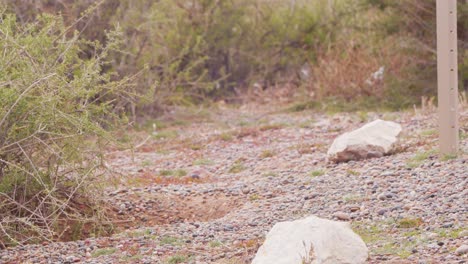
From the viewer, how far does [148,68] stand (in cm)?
1008

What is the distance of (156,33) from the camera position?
13.7 m

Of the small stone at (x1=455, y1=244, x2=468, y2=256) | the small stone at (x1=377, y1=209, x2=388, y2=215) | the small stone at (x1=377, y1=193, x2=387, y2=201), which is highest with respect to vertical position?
the small stone at (x1=455, y1=244, x2=468, y2=256)

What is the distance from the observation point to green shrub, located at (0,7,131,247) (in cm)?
588

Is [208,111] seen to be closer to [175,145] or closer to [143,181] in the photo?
[175,145]

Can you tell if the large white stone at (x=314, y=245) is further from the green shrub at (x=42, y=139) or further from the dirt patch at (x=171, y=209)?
the dirt patch at (x=171, y=209)

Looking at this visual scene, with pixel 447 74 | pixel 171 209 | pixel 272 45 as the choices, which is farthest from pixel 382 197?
pixel 272 45

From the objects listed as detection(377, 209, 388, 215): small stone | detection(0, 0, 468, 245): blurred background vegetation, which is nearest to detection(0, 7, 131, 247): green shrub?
detection(0, 0, 468, 245): blurred background vegetation

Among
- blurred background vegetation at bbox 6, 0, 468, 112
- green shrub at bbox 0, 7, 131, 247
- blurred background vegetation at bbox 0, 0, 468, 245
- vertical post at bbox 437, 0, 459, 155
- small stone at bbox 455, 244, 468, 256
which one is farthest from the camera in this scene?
blurred background vegetation at bbox 6, 0, 468, 112

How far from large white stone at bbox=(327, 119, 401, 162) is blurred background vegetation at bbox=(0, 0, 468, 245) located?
1.95m

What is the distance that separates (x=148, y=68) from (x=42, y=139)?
3932 millimetres

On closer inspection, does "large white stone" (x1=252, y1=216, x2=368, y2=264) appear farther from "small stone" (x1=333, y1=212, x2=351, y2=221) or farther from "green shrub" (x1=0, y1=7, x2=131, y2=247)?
"green shrub" (x1=0, y1=7, x2=131, y2=247)

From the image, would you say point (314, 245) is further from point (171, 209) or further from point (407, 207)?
point (171, 209)

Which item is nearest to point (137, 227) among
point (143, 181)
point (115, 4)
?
point (143, 181)

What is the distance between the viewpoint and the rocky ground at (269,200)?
525cm
